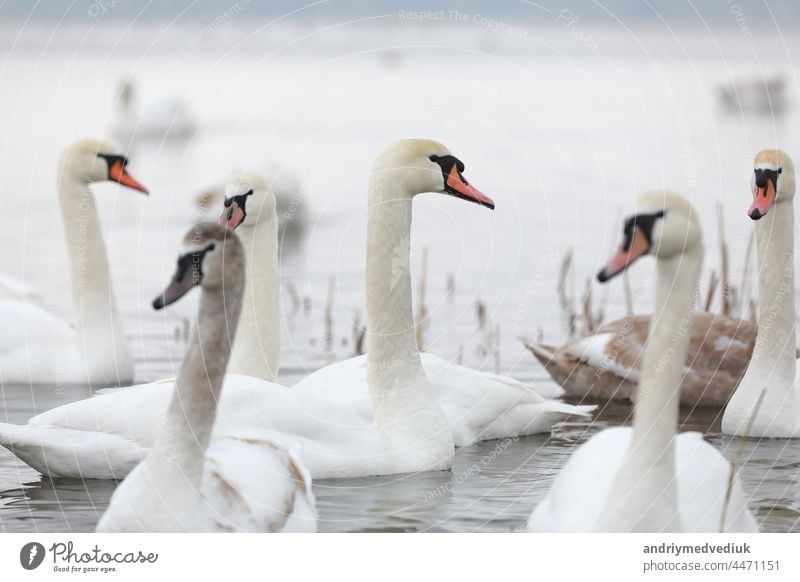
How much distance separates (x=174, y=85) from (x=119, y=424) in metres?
16.6

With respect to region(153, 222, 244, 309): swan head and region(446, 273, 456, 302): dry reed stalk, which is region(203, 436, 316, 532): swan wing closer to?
region(153, 222, 244, 309): swan head

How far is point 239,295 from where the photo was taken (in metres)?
5.03

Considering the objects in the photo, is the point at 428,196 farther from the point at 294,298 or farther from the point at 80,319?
the point at 80,319

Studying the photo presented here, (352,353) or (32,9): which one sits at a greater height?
(32,9)

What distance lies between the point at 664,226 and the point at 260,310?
3.00m

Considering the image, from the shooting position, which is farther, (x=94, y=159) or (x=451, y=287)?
(x=451, y=287)

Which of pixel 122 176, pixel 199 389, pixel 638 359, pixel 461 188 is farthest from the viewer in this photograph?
pixel 122 176

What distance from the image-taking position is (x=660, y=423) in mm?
4871

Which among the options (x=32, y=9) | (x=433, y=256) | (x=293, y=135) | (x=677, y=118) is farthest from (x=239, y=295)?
(x=677, y=118)

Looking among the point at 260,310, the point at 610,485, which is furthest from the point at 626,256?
the point at 260,310

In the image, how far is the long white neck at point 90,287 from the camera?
8.58 meters
